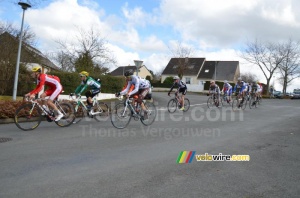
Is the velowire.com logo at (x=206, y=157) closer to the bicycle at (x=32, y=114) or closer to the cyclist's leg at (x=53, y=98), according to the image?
the cyclist's leg at (x=53, y=98)

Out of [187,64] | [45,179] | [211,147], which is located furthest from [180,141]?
[187,64]

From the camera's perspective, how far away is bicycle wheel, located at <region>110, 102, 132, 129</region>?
940cm

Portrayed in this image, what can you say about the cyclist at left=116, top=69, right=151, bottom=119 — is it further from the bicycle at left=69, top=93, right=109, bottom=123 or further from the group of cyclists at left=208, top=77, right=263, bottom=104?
the group of cyclists at left=208, top=77, right=263, bottom=104

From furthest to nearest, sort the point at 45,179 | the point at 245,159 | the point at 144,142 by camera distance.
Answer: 1. the point at 144,142
2. the point at 245,159
3. the point at 45,179

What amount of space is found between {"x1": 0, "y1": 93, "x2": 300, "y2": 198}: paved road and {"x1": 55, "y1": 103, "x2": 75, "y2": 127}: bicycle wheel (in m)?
0.76

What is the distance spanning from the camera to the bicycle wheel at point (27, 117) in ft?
27.7

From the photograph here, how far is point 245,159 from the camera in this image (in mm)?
6027

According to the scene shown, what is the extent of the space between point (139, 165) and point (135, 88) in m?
4.48

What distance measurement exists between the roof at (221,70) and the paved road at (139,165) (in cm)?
5765

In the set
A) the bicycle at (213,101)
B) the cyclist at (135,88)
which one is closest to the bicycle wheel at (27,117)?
the cyclist at (135,88)

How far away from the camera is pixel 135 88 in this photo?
9.55m

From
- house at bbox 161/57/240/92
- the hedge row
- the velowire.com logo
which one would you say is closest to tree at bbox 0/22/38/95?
the hedge row

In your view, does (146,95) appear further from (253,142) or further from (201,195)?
(201,195)

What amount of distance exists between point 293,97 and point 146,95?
4720cm
